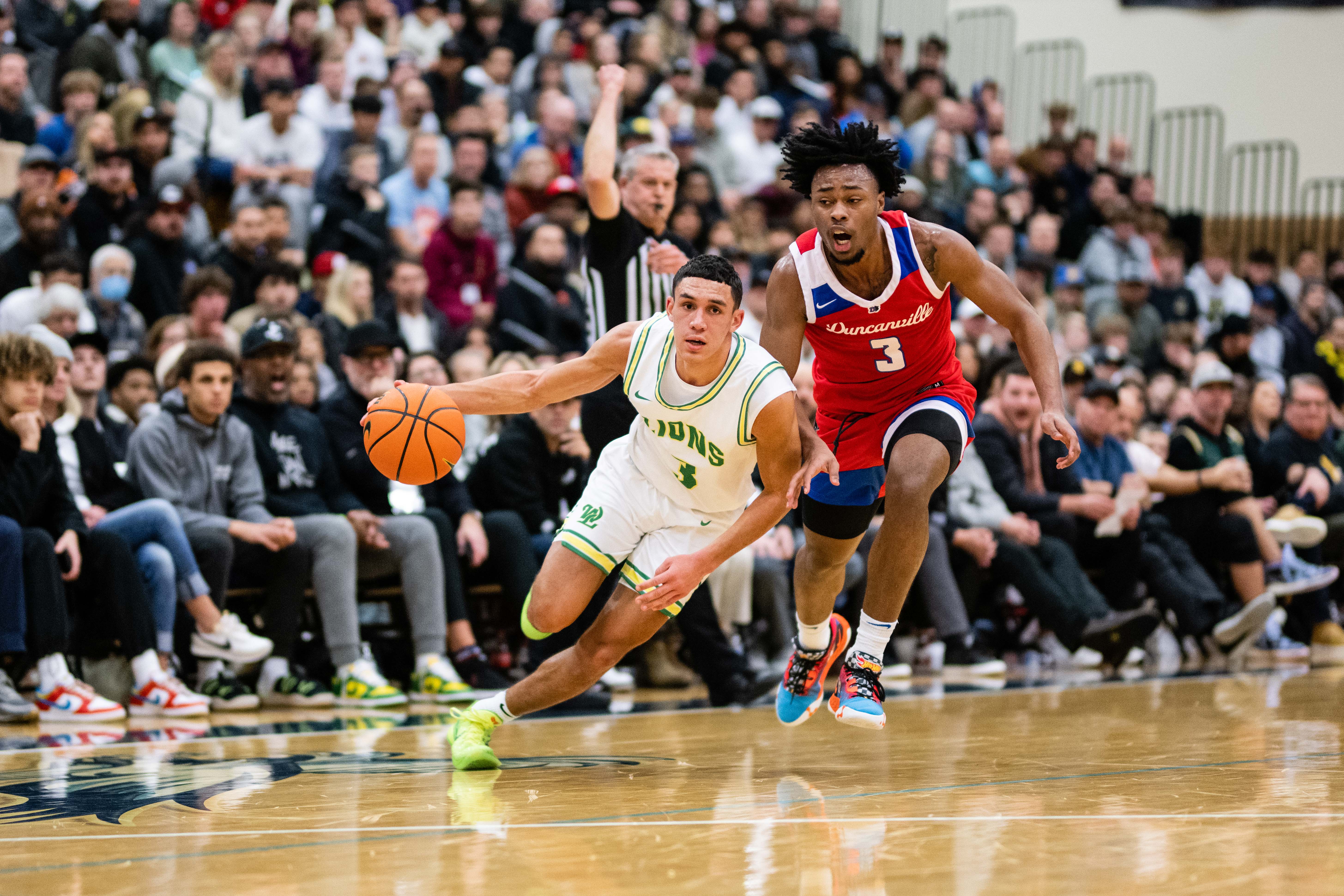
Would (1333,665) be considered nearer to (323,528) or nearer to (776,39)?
(323,528)

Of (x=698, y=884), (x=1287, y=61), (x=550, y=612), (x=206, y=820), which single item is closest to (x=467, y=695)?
(x=550, y=612)

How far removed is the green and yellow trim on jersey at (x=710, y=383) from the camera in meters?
4.72

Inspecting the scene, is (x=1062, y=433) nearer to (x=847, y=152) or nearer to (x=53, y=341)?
(x=847, y=152)

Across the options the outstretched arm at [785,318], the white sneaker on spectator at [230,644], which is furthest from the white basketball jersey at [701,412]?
the white sneaker on spectator at [230,644]

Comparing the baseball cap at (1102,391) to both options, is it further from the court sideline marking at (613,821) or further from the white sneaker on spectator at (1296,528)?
the court sideline marking at (613,821)

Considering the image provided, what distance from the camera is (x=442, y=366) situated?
25.5 ft

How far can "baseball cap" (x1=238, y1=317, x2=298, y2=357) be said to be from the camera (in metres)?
7.29

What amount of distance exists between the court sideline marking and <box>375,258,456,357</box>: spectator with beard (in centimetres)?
550

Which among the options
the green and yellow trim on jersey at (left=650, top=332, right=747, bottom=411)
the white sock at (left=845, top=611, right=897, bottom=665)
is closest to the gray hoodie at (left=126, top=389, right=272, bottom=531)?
the green and yellow trim on jersey at (left=650, top=332, right=747, bottom=411)

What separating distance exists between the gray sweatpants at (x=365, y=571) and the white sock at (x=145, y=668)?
2.74 feet

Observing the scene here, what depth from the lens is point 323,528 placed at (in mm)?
7008

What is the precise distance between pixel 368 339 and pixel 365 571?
1.19m

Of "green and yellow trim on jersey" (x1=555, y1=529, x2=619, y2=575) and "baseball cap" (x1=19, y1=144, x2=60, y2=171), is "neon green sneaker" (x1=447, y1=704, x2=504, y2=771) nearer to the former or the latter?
"green and yellow trim on jersey" (x1=555, y1=529, x2=619, y2=575)

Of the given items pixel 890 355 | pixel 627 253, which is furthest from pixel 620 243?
pixel 890 355
